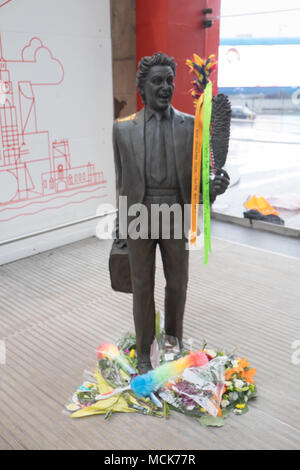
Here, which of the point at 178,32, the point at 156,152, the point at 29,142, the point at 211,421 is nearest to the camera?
the point at 156,152

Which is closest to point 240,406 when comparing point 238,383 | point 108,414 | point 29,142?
point 238,383

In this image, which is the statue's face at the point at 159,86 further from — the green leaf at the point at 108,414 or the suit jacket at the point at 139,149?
the green leaf at the point at 108,414

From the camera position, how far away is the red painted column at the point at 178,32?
550 cm

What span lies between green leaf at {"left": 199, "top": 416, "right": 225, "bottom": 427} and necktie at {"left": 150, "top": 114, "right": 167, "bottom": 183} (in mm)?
1309

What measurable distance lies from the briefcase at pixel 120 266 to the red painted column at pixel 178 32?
3503 millimetres

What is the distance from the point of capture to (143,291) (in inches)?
104

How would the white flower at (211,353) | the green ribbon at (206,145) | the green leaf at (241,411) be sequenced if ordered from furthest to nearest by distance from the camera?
the white flower at (211,353), the green leaf at (241,411), the green ribbon at (206,145)

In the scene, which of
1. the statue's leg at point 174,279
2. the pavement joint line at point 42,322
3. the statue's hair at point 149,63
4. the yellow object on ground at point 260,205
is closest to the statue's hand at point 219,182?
the statue's leg at point 174,279

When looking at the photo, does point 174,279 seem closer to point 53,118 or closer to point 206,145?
point 206,145

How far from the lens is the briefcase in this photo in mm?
2770

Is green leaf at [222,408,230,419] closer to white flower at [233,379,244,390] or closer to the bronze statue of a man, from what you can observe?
white flower at [233,379,244,390]

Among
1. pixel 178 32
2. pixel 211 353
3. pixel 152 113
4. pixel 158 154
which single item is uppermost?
pixel 178 32

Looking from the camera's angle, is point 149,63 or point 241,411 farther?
point 241,411

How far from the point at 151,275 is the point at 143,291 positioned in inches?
→ 3.9
